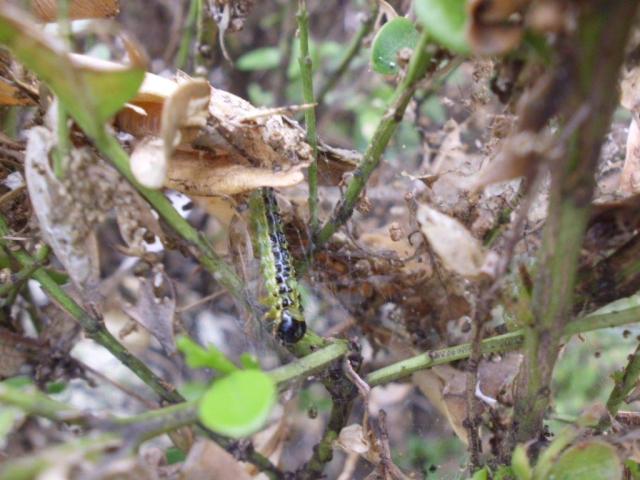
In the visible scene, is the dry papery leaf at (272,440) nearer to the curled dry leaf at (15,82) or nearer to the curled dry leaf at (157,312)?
the curled dry leaf at (157,312)

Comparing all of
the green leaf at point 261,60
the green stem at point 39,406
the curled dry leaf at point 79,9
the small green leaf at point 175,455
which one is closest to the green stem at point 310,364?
the green stem at point 39,406

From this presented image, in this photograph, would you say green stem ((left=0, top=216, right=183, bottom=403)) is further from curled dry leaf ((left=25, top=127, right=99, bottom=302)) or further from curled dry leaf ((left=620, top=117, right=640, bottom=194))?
curled dry leaf ((left=620, top=117, right=640, bottom=194))

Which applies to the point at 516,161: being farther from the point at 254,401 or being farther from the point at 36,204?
the point at 36,204

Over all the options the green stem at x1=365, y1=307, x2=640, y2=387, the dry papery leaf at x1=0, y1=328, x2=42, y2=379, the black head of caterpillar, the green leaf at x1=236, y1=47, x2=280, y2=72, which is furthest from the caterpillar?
the green leaf at x1=236, y1=47, x2=280, y2=72

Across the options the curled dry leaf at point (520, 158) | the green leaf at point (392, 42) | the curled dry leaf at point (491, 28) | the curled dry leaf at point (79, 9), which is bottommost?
the curled dry leaf at point (520, 158)

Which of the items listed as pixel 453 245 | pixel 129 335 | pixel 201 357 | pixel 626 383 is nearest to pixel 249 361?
pixel 201 357

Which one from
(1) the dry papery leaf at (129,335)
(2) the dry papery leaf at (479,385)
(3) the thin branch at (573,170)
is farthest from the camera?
(1) the dry papery leaf at (129,335)
